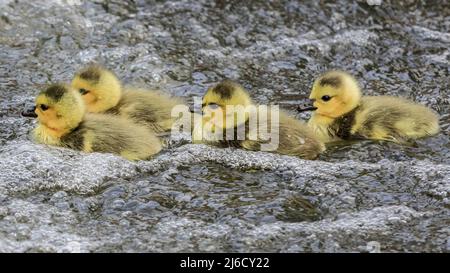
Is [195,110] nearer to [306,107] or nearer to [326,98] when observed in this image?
[306,107]

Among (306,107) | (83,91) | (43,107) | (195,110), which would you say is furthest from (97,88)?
(306,107)

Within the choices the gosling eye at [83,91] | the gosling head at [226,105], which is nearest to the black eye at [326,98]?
the gosling head at [226,105]

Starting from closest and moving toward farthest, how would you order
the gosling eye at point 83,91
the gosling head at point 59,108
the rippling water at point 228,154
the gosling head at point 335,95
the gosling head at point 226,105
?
1. the rippling water at point 228,154
2. the gosling head at point 59,108
3. the gosling head at point 226,105
4. the gosling head at point 335,95
5. the gosling eye at point 83,91

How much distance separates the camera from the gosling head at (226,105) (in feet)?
18.0

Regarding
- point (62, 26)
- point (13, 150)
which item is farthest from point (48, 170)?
point (62, 26)

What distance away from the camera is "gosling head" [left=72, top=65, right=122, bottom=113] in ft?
19.1

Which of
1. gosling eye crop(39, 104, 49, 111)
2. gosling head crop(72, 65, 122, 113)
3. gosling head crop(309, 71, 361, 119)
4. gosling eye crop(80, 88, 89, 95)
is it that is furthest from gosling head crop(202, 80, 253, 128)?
gosling eye crop(39, 104, 49, 111)

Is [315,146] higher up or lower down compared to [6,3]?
lower down

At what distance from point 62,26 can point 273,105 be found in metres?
2.08

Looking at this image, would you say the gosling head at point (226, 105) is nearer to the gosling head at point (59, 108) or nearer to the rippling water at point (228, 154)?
the rippling water at point (228, 154)

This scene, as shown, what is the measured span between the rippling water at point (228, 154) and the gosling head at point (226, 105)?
0.67 feet

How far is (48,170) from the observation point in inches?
200
